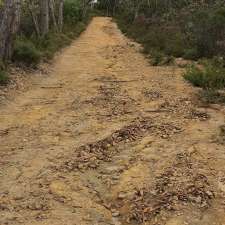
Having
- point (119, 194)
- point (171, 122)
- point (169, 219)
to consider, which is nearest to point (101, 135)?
point (171, 122)

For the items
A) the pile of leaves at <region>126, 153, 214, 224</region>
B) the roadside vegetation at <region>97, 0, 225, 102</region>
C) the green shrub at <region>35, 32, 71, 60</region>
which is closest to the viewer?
the pile of leaves at <region>126, 153, 214, 224</region>

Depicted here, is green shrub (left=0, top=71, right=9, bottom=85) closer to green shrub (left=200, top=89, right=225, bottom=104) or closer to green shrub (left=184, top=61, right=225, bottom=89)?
green shrub (left=184, top=61, right=225, bottom=89)

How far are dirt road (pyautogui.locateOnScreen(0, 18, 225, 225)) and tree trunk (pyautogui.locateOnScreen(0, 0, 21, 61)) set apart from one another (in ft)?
5.00

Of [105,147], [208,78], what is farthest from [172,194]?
[208,78]

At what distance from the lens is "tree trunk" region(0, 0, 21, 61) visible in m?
12.3

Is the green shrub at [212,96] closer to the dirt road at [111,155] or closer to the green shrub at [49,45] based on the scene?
the dirt road at [111,155]

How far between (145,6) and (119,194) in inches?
1338

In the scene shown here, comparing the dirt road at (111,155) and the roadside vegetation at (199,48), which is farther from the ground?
the roadside vegetation at (199,48)

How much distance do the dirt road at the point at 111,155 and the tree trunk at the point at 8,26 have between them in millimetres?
1524

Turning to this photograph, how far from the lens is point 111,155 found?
7035mm

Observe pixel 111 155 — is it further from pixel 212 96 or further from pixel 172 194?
pixel 212 96

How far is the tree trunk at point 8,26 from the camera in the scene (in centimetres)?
1234

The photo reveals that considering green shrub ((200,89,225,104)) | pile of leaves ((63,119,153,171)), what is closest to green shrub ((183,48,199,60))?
green shrub ((200,89,225,104))

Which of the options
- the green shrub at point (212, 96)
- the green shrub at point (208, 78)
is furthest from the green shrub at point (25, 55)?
the green shrub at point (212, 96)
